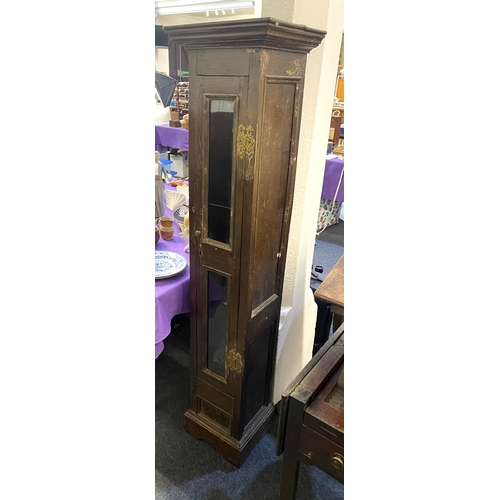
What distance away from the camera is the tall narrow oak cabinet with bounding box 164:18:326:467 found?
952mm

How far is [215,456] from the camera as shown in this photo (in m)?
1.50

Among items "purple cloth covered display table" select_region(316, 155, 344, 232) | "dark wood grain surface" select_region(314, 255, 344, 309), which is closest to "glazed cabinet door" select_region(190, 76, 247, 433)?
"dark wood grain surface" select_region(314, 255, 344, 309)

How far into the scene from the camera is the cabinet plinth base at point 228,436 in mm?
1439

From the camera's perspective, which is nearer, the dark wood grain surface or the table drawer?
the table drawer

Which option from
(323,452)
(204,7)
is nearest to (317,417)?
(323,452)

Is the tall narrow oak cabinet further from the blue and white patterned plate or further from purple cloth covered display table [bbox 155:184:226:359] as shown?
the blue and white patterned plate

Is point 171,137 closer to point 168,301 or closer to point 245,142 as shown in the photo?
point 168,301
